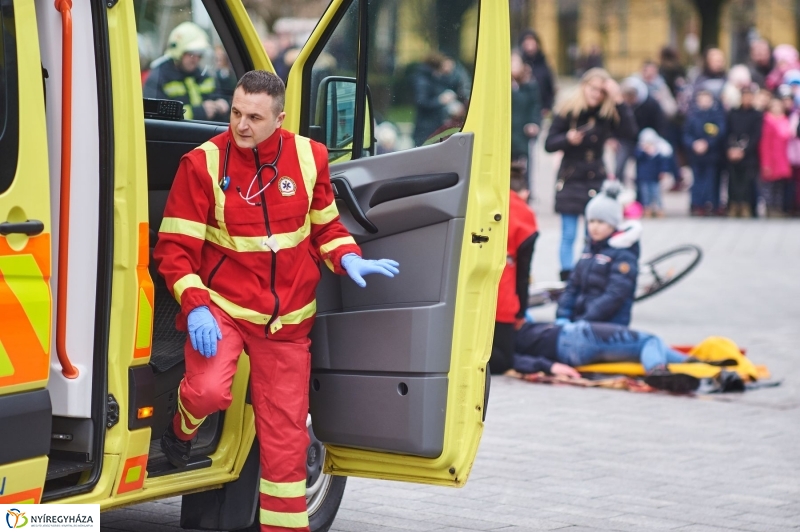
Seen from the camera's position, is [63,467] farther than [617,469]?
No

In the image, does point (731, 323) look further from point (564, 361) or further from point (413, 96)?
point (413, 96)

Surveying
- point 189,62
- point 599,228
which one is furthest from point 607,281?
point 189,62

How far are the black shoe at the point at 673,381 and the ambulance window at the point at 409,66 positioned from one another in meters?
4.15

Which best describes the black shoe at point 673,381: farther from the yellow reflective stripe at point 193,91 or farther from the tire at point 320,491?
the yellow reflective stripe at point 193,91

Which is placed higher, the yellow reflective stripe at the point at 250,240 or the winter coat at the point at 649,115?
the yellow reflective stripe at the point at 250,240

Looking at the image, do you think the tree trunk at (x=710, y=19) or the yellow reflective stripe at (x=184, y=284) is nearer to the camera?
the yellow reflective stripe at (x=184, y=284)

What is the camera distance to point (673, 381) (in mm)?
8578

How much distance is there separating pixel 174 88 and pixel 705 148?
1471 cm

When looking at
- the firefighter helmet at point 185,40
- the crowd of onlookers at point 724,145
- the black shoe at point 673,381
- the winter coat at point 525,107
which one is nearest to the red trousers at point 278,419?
the firefighter helmet at point 185,40

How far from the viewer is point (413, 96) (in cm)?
489

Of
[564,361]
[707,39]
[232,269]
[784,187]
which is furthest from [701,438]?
[707,39]

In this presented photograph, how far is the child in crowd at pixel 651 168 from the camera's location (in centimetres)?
1897

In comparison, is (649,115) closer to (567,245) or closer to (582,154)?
(582,154)

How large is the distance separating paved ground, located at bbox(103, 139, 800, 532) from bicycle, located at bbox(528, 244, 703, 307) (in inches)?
25.9
